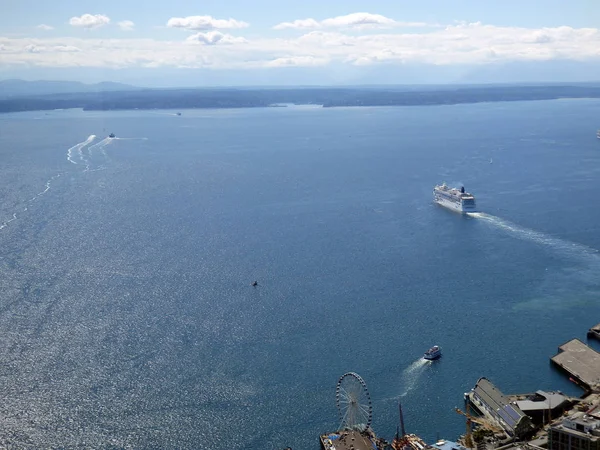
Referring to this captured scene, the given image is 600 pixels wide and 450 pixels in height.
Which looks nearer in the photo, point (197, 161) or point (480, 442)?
point (480, 442)

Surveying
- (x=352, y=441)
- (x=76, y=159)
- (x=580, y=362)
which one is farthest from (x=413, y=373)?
(x=76, y=159)

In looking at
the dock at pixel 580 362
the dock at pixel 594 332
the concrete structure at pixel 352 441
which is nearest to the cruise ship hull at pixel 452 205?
the dock at pixel 594 332

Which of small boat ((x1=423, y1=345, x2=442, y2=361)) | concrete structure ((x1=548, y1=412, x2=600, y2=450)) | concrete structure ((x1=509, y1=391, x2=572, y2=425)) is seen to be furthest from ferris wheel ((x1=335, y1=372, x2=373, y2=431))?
concrete structure ((x1=548, y1=412, x2=600, y2=450))

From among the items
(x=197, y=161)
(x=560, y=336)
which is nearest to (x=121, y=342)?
(x=560, y=336)

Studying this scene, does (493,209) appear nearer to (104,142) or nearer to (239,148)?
(239,148)

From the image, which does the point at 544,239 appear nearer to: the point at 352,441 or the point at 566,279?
the point at 566,279

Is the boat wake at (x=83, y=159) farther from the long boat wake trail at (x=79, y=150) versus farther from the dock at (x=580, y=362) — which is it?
the dock at (x=580, y=362)
